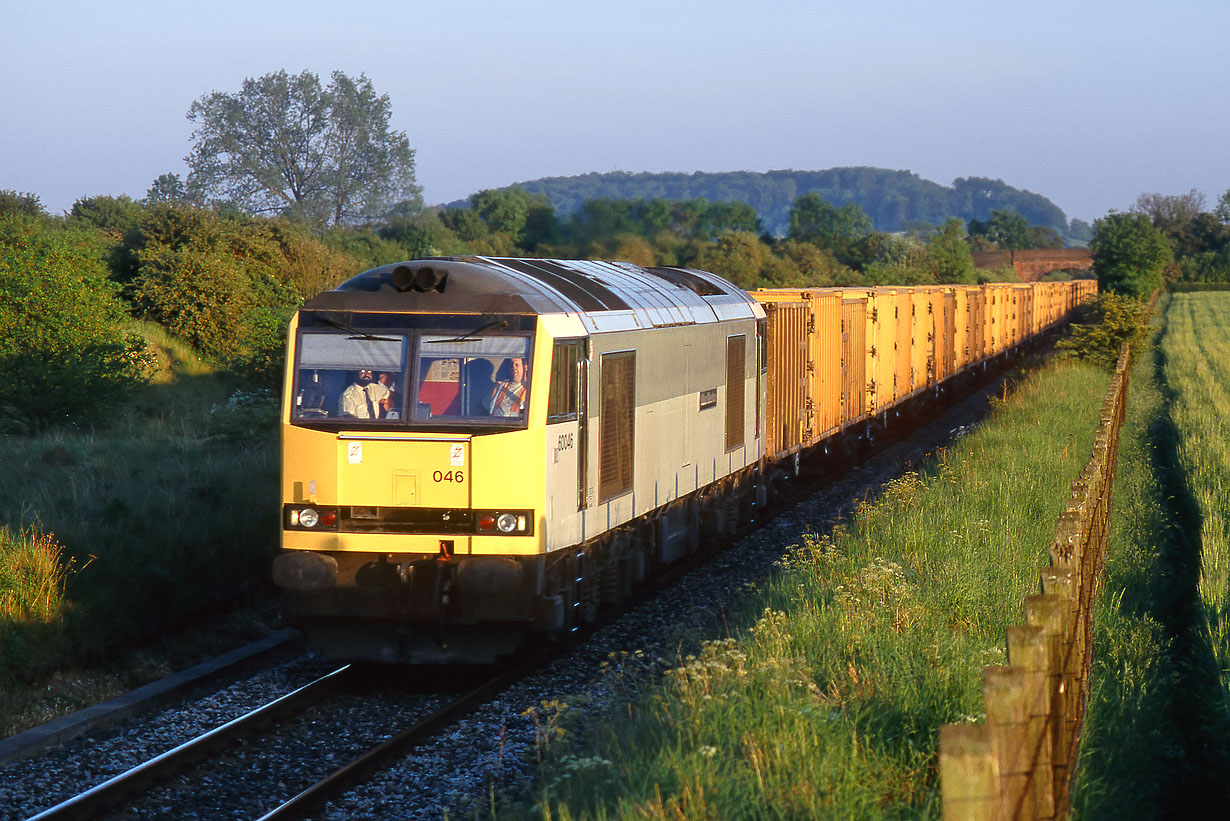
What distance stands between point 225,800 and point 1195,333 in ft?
154

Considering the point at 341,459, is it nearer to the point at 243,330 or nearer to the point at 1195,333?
the point at 243,330

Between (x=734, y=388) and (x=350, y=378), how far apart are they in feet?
18.6

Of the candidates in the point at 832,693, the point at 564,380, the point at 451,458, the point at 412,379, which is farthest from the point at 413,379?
the point at 832,693

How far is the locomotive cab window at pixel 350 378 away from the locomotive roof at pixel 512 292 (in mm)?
284

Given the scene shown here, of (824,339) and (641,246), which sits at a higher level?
(641,246)

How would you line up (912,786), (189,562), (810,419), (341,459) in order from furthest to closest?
(810,419), (189,562), (341,459), (912,786)

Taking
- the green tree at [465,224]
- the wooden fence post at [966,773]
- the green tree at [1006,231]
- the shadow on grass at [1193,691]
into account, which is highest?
the green tree at [1006,231]

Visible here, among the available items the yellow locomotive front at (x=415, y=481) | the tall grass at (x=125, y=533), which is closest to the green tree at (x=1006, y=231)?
the tall grass at (x=125, y=533)

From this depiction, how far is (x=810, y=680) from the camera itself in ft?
20.3

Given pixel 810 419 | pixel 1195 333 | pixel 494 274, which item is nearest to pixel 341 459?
pixel 494 274

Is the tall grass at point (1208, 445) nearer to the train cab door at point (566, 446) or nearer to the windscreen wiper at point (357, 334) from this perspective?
the train cab door at point (566, 446)

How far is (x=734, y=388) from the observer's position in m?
13.5

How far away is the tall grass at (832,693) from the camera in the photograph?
496 centimetres

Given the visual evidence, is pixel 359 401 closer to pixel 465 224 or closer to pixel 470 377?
pixel 470 377
